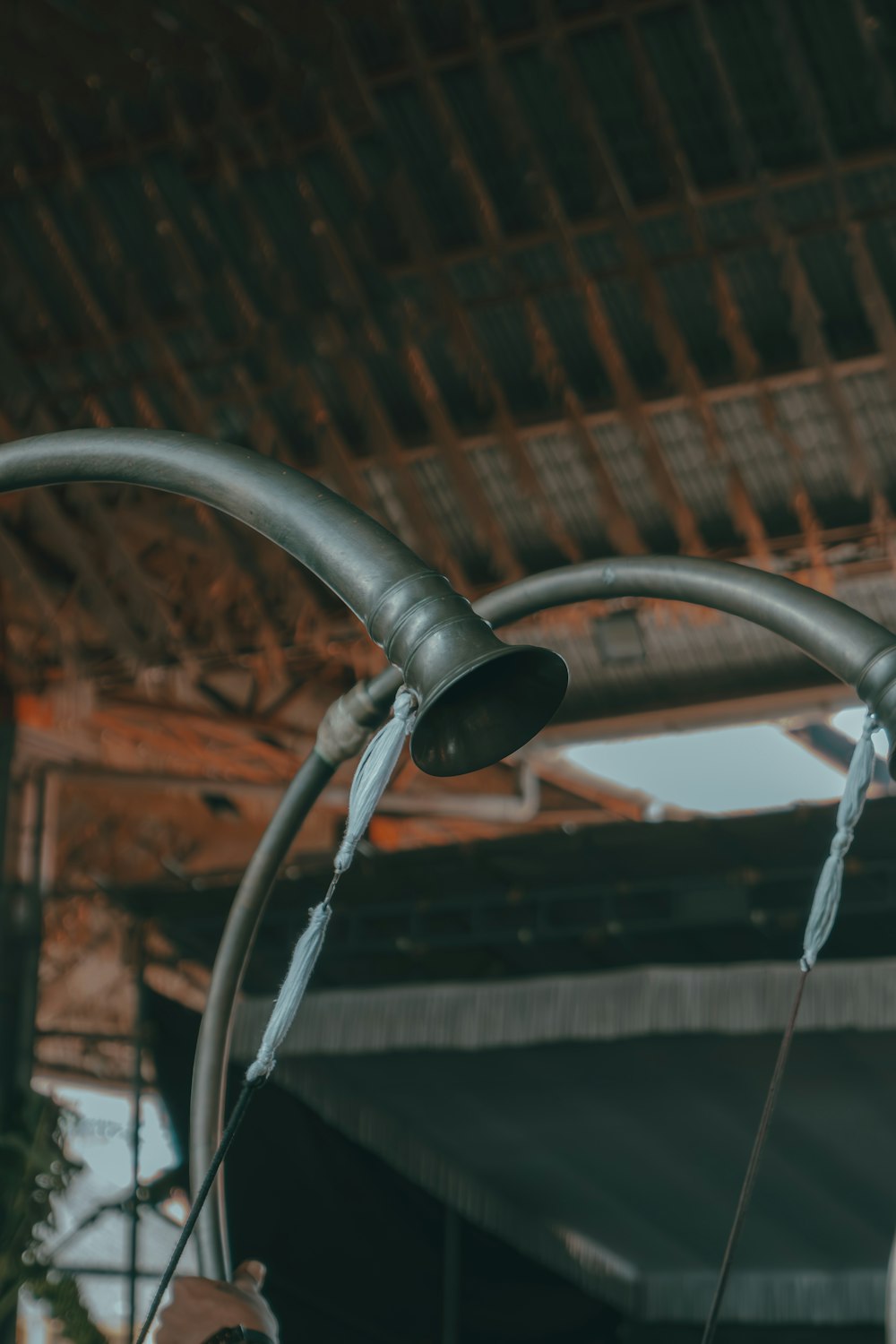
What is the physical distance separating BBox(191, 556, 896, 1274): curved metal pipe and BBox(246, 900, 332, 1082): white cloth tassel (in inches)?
37.1

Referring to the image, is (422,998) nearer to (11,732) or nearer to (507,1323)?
(507,1323)

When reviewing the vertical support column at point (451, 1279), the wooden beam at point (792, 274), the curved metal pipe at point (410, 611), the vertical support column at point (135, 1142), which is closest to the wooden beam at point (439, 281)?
the wooden beam at point (792, 274)

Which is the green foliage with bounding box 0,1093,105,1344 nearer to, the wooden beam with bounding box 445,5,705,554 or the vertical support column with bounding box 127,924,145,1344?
the vertical support column with bounding box 127,924,145,1344

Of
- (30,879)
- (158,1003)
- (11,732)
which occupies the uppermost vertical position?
(11,732)

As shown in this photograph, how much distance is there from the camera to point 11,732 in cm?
1127

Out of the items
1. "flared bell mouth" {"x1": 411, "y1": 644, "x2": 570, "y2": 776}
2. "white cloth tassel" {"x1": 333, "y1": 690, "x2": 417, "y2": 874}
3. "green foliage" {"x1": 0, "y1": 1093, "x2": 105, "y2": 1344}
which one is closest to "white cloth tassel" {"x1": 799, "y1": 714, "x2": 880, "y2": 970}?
"flared bell mouth" {"x1": 411, "y1": 644, "x2": 570, "y2": 776}

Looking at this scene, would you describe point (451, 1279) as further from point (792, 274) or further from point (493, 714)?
point (493, 714)

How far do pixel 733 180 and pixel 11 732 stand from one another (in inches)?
237

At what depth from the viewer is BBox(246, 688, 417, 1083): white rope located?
8.20 ft

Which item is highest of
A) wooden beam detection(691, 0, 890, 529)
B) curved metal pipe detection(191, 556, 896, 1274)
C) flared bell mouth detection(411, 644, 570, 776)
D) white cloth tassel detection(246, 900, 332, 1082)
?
wooden beam detection(691, 0, 890, 529)

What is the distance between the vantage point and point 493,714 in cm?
232

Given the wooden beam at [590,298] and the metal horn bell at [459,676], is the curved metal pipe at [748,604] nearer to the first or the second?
the metal horn bell at [459,676]

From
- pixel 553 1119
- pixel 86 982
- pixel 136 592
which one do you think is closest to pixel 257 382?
pixel 136 592

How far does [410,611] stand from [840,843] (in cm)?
97
